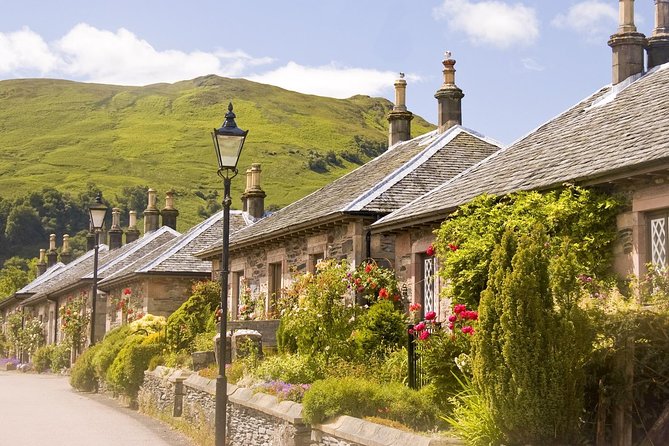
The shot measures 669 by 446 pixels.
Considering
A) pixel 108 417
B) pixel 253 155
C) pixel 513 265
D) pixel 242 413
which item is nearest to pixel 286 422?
pixel 242 413

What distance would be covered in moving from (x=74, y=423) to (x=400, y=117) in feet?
41.9

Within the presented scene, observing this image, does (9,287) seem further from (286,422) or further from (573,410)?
(573,410)

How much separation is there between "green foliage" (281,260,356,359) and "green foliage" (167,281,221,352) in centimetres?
663

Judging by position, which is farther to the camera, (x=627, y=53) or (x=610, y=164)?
(x=627, y=53)

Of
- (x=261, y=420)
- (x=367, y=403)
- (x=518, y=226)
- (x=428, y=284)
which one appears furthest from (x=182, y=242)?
(x=367, y=403)

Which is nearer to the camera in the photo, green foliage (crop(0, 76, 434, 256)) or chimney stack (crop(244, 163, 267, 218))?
chimney stack (crop(244, 163, 267, 218))

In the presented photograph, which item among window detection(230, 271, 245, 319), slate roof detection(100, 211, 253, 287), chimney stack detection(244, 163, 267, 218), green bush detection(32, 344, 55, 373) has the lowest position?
green bush detection(32, 344, 55, 373)

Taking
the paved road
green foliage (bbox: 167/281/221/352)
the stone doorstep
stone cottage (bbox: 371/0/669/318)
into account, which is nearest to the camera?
the stone doorstep

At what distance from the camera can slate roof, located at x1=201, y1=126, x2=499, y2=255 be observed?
837 inches

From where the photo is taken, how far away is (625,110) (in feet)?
53.9

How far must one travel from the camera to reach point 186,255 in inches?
→ 1361

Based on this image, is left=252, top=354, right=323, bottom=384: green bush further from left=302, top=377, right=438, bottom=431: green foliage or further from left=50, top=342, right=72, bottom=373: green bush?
left=50, top=342, right=72, bottom=373: green bush

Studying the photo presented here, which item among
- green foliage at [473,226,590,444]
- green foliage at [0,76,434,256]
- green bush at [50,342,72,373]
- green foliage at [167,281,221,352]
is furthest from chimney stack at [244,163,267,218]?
green foliage at [0,76,434,256]

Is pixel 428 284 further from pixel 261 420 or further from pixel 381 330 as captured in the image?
pixel 261 420
